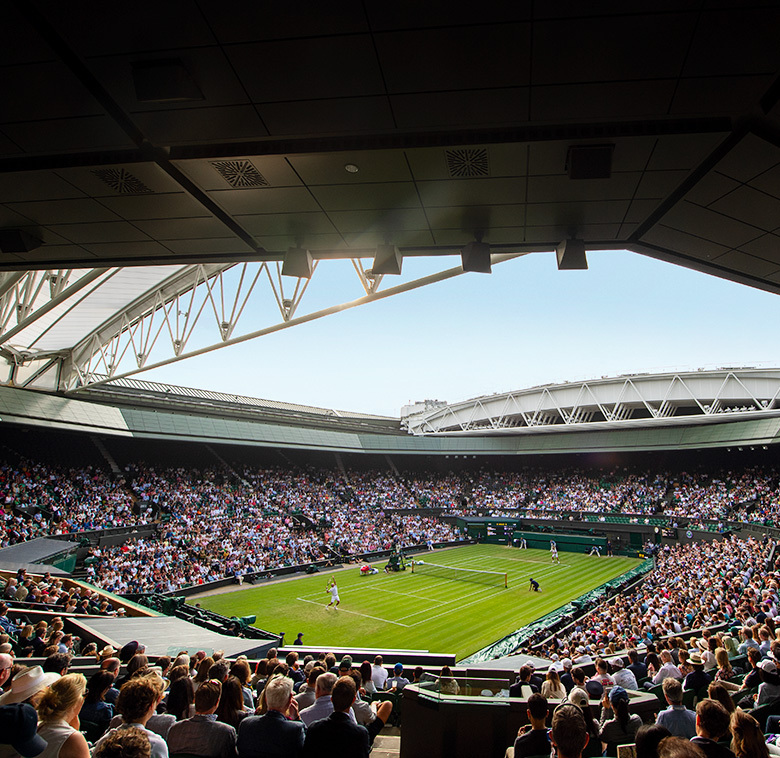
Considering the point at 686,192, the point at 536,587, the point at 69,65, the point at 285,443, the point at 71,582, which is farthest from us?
the point at 285,443

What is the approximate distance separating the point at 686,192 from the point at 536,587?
28058 mm

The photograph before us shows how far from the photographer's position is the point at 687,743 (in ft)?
8.62

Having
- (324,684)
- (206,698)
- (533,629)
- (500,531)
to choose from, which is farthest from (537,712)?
(500,531)

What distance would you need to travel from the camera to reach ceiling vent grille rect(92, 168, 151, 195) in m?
4.71

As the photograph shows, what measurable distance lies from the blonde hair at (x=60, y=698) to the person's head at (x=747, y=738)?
4292 mm

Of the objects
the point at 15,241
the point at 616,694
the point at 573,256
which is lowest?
the point at 616,694

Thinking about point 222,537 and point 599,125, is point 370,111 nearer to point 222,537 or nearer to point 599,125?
point 599,125

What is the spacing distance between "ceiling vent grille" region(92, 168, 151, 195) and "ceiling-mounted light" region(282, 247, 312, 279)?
165 cm

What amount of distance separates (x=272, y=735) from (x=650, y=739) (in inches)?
102

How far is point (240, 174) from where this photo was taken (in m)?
4.71

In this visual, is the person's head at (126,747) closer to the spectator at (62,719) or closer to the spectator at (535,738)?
the spectator at (62,719)

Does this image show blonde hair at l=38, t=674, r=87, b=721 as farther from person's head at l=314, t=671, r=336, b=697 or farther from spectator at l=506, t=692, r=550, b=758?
spectator at l=506, t=692, r=550, b=758

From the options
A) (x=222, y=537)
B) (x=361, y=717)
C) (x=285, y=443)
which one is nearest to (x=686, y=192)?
(x=361, y=717)

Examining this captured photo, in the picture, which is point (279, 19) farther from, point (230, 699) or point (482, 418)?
point (482, 418)
